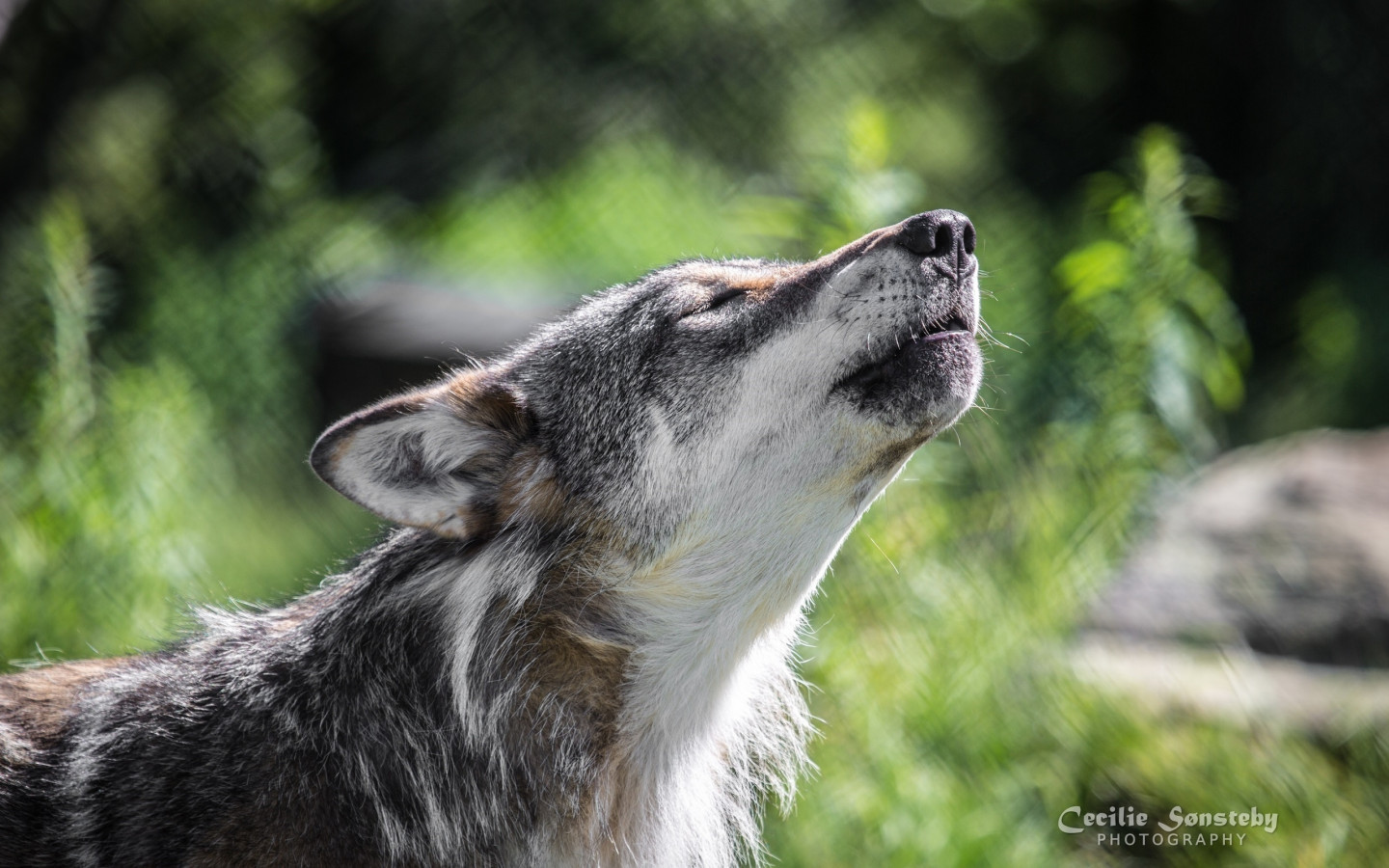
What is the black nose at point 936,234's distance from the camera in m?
2.54

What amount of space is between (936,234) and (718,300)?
533mm

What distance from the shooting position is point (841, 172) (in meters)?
3.98

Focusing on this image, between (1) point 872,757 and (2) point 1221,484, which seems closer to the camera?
(1) point 872,757

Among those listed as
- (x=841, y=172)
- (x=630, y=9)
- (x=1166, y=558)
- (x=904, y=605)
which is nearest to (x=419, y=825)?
(x=904, y=605)

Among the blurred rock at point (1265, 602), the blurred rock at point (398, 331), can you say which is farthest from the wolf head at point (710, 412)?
the blurred rock at point (398, 331)

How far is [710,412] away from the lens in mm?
2619

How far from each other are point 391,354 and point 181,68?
2200mm

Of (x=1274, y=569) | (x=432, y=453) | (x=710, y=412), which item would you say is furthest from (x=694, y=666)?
(x=1274, y=569)

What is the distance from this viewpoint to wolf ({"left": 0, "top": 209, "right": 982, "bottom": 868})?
2.49m

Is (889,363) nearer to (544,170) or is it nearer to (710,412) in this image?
(710,412)

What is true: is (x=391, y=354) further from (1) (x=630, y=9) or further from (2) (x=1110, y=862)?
(2) (x=1110, y=862)

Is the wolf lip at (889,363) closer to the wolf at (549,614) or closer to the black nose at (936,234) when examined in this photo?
the wolf at (549,614)

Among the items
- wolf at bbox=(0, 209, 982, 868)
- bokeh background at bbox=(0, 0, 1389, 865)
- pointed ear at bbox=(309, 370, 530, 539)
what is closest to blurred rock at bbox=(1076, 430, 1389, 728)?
bokeh background at bbox=(0, 0, 1389, 865)

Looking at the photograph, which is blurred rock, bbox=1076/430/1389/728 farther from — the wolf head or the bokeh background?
the wolf head
